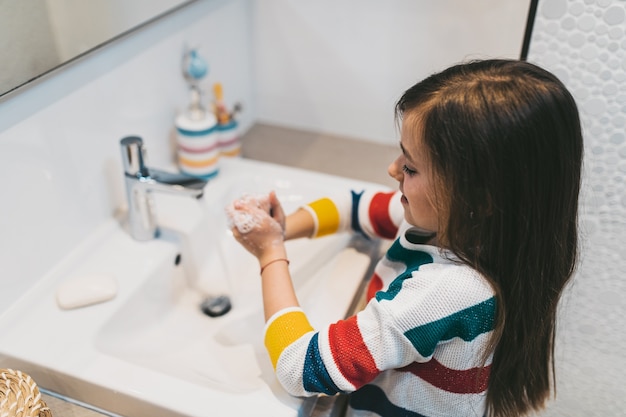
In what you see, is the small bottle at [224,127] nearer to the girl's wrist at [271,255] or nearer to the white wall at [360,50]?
the white wall at [360,50]

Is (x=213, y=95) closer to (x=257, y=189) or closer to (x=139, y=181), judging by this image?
(x=257, y=189)

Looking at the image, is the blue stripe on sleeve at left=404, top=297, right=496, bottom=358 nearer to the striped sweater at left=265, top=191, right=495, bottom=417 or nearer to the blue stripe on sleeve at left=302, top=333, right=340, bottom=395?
the striped sweater at left=265, top=191, right=495, bottom=417

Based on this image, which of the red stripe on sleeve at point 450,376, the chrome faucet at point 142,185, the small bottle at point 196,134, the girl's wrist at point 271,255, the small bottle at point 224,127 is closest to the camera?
the red stripe on sleeve at point 450,376

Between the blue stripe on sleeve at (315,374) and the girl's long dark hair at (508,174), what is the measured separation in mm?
189

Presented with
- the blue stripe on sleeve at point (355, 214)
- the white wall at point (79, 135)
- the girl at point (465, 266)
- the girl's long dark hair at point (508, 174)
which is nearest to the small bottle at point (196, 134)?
the white wall at point (79, 135)

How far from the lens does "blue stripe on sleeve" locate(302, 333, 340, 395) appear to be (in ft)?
2.20

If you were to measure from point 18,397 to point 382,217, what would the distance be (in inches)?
22.5

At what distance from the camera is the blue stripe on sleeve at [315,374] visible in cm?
67

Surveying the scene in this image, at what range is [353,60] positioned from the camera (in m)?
1.37

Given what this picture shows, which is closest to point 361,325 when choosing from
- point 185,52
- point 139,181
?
point 139,181

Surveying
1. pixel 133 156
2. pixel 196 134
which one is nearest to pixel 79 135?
pixel 133 156

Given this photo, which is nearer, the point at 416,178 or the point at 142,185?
the point at 416,178

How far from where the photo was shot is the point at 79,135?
903mm

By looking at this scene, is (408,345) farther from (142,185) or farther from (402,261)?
(142,185)
